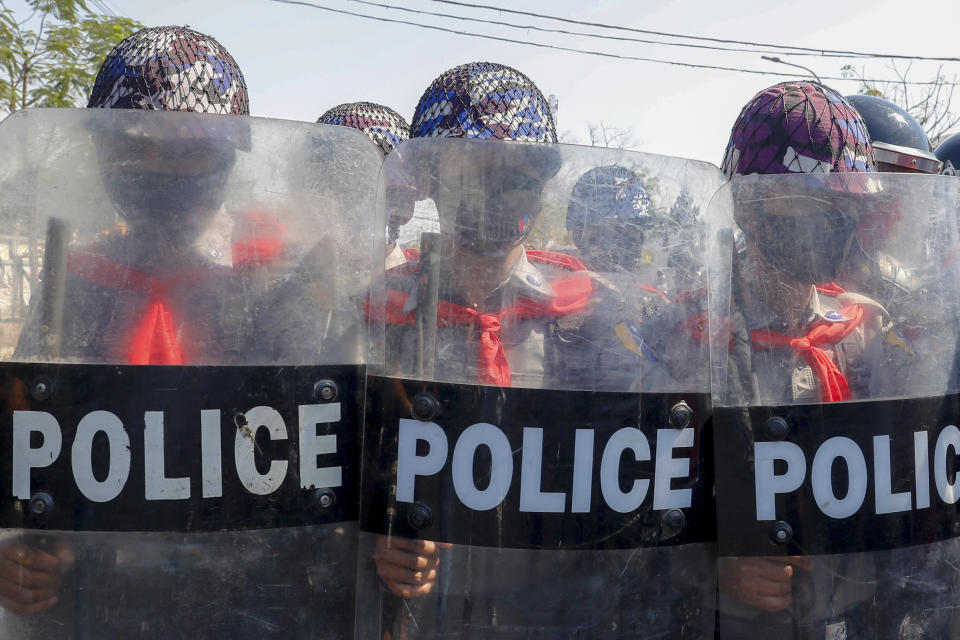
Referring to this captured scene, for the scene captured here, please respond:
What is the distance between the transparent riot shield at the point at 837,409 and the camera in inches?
67.2

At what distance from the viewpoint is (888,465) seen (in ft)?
5.67

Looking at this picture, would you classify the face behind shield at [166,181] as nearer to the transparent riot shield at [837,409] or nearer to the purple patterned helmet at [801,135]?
the transparent riot shield at [837,409]

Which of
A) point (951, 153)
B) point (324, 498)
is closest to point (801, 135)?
point (324, 498)

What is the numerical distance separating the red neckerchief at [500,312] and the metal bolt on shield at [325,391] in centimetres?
19

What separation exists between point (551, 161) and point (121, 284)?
3.03 ft

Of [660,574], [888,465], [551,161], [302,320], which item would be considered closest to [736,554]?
[660,574]

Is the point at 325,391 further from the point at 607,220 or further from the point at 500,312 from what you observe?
the point at 607,220

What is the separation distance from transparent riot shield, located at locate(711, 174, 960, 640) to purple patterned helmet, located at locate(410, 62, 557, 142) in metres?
1.03

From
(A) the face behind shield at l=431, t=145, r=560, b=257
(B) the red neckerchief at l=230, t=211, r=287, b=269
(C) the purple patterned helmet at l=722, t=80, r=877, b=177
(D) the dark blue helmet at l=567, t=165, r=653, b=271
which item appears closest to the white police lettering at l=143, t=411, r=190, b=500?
(B) the red neckerchief at l=230, t=211, r=287, b=269

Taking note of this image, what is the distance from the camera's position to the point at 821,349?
1744 mm

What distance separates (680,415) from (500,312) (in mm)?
437

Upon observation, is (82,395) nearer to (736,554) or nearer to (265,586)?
(265,586)

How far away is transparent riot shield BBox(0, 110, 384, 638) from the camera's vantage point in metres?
1.60

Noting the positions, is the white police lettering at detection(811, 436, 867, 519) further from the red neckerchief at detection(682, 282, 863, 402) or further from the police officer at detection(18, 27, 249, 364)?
the police officer at detection(18, 27, 249, 364)
